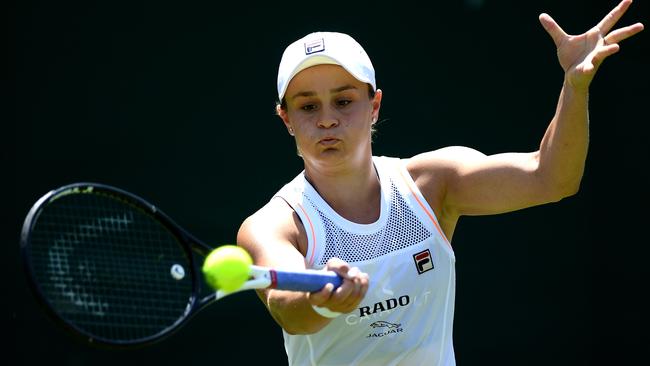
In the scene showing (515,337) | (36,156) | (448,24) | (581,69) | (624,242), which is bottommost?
(515,337)

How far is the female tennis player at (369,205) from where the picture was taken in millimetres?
3381

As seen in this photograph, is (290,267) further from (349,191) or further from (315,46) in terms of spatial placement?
(315,46)

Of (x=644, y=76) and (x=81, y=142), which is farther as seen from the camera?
(x=644, y=76)

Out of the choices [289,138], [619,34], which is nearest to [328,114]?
[619,34]

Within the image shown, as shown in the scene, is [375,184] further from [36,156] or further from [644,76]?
[644,76]

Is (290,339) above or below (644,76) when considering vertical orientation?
below

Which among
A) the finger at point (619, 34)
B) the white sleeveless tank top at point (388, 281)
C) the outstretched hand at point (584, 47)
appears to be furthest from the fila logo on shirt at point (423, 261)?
the finger at point (619, 34)

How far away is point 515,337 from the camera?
5.54 metres

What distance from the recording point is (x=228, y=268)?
9.34 feet

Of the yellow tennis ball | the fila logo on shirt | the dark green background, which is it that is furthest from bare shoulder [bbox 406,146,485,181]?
the dark green background

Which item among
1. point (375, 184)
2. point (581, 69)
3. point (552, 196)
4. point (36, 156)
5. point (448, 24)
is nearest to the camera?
point (581, 69)

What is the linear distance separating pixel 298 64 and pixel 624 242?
2842mm

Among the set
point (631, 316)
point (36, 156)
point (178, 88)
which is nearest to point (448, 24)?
point (178, 88)

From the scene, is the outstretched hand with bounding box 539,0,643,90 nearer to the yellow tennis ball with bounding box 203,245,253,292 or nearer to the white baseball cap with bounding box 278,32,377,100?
the white baseball cap with bounding box 278,32,377,100
